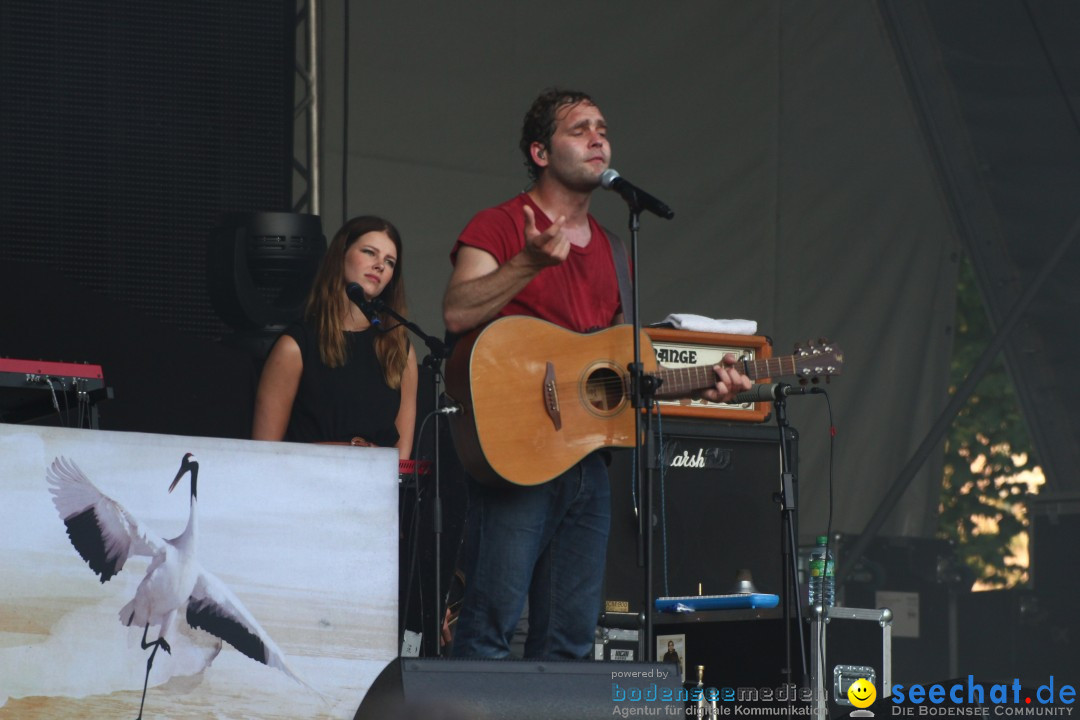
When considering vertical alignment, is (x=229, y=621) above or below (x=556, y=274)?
below

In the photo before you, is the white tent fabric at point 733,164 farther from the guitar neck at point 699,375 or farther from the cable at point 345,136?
the guitar neck at point 699,375

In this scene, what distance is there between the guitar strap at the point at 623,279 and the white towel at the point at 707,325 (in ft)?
2.98

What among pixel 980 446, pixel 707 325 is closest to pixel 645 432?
pixel 707 325

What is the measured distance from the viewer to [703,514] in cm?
449

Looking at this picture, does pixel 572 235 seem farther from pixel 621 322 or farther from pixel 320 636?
pixel 320 636

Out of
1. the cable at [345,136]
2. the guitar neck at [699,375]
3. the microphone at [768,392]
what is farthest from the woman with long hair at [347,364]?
the cable at [345,136]

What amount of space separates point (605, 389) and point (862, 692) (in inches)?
58.5

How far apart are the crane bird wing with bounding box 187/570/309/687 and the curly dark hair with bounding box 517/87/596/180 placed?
1.44 meters

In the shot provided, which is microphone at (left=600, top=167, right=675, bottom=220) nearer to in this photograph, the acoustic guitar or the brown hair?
the acoustic guitar

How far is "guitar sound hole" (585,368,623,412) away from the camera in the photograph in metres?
3.59

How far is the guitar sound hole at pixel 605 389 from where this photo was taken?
3586mm

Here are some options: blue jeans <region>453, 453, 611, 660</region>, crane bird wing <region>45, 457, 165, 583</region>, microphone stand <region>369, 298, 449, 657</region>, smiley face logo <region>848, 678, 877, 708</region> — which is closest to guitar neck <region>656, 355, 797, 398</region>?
blue jeans <region>453, 453, 611, 660</region>

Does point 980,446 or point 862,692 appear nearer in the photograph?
point 862,692

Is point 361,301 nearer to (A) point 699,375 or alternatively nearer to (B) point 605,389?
(B) point 605,389
